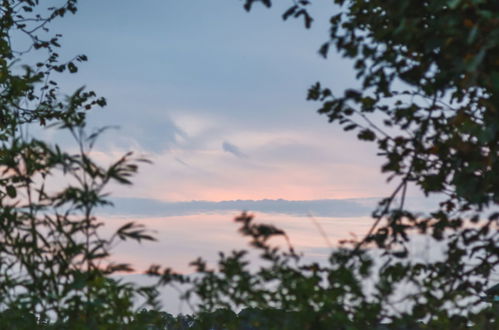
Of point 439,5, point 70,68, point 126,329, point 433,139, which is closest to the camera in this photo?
point 439,5

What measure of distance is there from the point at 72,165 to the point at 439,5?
2824mm

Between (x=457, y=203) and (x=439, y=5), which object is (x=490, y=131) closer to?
(x=439, y=5)

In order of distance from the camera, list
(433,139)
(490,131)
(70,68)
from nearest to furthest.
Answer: (490,131) < (433,139) < (70,68)

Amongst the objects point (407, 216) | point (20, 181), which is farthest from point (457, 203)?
point (20, 181)

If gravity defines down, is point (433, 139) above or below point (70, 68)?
below

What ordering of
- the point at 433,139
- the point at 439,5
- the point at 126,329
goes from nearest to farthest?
the point at 439,5
the point at 126,329
the point at 433,139

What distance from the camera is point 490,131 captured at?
4555 millimetres

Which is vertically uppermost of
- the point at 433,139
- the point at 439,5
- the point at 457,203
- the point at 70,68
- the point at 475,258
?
the point at 70,68

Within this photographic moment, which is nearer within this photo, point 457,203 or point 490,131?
point 490,131

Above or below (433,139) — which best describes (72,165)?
below

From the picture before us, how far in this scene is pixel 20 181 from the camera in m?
5.52

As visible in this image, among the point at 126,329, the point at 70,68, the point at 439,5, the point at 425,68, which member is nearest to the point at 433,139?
the point at 425,68

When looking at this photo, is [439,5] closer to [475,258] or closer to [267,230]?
[267,230]

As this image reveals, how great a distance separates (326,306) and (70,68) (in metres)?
9.00
